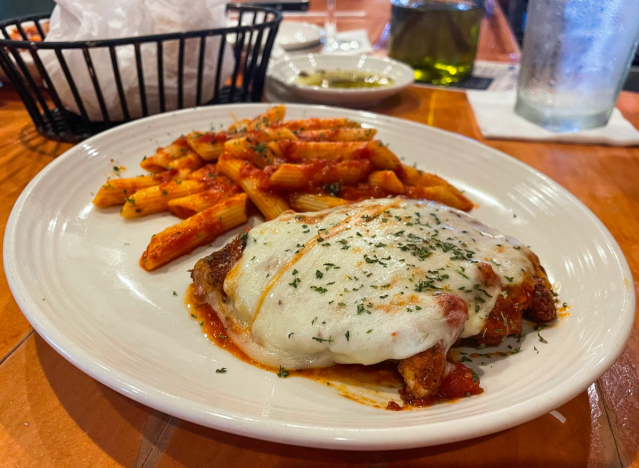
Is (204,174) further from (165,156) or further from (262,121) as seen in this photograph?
(262,121)

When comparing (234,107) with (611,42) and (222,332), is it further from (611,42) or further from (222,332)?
(611,42)

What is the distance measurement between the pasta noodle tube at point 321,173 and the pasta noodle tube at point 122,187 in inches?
20.3

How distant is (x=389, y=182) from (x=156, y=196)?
1012 mm

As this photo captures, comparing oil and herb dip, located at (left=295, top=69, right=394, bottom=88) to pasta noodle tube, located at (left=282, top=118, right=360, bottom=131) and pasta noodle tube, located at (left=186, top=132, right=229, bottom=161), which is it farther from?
pasta noodle tube, located at (left=186, top=132, right=229, bottom=161)

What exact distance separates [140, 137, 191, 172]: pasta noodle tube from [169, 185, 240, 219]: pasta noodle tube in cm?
31

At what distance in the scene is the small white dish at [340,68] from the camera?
295cm

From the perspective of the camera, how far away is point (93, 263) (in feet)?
5.32

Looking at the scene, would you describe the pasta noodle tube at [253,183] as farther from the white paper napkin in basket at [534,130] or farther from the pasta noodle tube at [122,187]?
the white paper napkin in basket at [534,130]

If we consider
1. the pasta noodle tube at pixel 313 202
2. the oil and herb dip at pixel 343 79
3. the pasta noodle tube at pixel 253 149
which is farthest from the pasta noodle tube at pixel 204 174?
the oil and herb dip at pixel 343 79

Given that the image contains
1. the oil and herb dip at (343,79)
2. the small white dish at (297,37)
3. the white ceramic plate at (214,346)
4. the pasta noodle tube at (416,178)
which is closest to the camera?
the white ceramic plate at (214,346)

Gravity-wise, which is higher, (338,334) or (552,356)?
(338,334)

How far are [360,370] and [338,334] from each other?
16 cm

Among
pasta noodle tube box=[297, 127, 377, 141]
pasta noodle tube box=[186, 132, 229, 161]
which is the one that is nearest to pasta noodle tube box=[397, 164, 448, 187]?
pasta noodle tube box=[297, 127, 377, 141]

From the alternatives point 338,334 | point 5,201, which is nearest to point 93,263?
point 5,201
